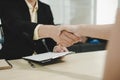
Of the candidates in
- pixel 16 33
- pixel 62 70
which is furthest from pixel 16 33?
pixel 62 70

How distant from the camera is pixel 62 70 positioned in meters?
1.33

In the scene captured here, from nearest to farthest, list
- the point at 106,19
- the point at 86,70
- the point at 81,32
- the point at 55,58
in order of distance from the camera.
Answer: the point at 81,32 < the point at 86,70 < the point at 55,58 < the point at 106,19

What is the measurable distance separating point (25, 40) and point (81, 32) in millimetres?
974

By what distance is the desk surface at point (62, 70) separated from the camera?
1190 millimetres

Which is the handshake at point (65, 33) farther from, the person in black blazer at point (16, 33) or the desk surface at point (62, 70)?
the person in black blazer at point (16, 33)

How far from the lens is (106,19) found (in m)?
4.09

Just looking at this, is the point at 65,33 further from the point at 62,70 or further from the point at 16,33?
the point at 16,33

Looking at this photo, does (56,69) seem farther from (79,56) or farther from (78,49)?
(78,49)

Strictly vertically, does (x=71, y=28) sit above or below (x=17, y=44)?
above

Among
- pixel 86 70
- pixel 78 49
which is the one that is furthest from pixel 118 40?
pixel 78 49

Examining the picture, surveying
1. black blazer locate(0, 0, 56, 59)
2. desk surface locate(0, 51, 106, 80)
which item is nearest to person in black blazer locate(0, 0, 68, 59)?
black blazer locate(0, 0, 56, 59)

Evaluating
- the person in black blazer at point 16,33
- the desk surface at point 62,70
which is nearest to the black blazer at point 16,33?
the person in black blazer at point 16,33

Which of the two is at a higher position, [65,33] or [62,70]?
[65,33]

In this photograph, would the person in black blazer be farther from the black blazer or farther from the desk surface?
the desk surface
